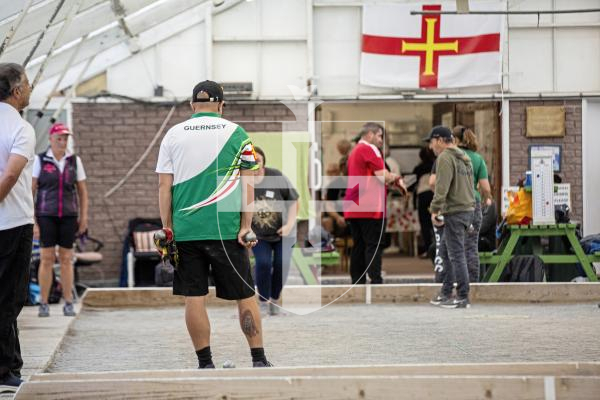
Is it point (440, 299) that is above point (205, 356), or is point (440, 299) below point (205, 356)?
below

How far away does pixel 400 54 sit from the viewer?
14500 mm

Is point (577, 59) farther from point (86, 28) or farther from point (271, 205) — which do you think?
point (86, 28)

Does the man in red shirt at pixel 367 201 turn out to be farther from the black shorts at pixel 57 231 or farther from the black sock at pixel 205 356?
the black sock at pixel 205 356

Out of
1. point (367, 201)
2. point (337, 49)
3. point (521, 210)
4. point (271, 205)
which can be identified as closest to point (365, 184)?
point (367, 201)

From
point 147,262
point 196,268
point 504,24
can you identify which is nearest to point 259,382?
point 196,268

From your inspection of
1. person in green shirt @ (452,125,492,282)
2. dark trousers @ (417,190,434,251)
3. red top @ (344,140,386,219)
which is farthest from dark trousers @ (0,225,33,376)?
dark trousers @ (417,190,434,251)

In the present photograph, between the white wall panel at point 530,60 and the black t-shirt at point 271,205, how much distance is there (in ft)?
18.3

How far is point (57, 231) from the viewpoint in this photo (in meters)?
10.3

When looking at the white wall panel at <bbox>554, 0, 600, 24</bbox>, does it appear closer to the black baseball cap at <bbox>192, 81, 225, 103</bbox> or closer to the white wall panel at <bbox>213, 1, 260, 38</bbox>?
the white wall panel at <bbox>213, 1, 260, 38</bbox>

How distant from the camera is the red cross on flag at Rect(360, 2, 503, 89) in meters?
14.4

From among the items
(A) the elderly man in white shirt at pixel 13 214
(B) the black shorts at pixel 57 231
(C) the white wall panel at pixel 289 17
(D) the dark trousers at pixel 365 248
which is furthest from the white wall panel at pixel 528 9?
(A) the elderly man in white shirt at pixel 13 214

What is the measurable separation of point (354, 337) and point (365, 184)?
10.5 feet

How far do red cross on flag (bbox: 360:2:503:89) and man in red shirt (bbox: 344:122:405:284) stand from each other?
2.86 meters

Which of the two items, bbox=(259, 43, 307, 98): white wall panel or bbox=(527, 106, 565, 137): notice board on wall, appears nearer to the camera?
bbox=(259, 43, 307, 98): white wall panel
